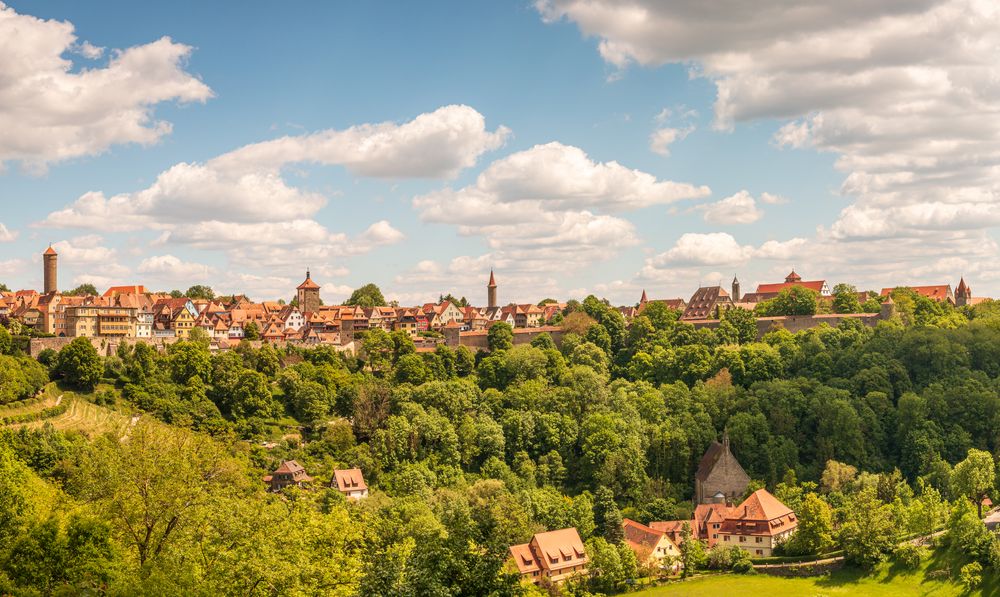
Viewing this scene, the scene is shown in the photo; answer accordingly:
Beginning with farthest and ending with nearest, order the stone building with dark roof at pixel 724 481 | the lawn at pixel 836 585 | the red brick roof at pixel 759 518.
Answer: the stone building with dark roof at pixel 724 481 → the red brick roof at pixel 759 518 → the lawn at pixel 836 585

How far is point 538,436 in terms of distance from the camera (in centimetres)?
6175

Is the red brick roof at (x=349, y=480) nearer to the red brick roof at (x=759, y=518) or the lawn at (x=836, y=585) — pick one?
the lawn at (x=836, y=585)

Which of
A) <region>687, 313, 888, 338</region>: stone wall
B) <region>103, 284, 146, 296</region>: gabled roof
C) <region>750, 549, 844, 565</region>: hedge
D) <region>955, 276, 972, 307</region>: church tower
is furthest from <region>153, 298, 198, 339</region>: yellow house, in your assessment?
<region>955, 276, 972, 307</region>: church tower

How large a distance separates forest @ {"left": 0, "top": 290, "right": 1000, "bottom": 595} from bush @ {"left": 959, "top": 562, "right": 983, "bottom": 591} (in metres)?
0.11

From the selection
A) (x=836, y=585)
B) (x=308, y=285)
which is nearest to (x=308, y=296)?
(x=308, y=285)

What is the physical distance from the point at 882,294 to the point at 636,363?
4238 cm

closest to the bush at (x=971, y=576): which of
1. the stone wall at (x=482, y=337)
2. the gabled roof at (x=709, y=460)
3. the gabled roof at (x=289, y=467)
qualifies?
the gabled roof at (x=709, y=460)

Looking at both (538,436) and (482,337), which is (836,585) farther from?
(482,337)

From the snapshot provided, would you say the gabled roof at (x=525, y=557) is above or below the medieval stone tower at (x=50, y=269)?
below

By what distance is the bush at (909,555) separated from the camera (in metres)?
44.7

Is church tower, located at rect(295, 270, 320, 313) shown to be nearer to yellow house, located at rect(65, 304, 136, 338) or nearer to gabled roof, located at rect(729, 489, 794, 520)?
yellow house, located at rect(65, 304, 136, 338)

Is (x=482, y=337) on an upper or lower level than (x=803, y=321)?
lower

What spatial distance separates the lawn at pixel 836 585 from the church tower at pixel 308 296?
58.7 metres

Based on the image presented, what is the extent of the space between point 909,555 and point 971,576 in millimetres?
3927
